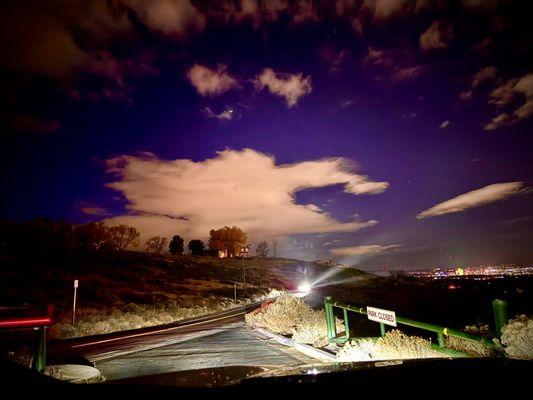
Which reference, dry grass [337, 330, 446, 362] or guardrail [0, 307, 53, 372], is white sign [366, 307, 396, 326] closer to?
dry grass [337, 330, 446, 362]

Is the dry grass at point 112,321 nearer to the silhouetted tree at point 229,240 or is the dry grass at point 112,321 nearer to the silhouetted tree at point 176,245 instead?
the silhouetted tree at point 229,240

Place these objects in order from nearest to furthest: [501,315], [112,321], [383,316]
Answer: [501,315]
[383,316]
[112,321]

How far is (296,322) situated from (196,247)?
133 metres

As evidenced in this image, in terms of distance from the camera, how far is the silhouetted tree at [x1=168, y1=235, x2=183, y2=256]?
143750 mm

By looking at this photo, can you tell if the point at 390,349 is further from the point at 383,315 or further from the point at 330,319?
the point at 330,319

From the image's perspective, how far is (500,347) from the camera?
19.3 feet

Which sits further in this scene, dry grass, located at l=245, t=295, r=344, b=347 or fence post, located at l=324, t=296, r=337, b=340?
dry grass, located at l=245, t=295, r=344, b=347

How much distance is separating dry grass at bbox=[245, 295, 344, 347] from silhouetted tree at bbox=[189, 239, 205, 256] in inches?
4943

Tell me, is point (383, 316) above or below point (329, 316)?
above

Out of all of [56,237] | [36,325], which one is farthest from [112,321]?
Result: [56,237]

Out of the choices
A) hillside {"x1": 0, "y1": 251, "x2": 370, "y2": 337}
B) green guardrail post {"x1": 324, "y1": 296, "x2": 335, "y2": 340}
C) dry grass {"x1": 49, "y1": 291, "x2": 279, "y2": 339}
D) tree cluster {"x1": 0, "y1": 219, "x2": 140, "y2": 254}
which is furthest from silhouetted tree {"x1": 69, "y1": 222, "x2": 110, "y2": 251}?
green guardrail post {"x1": 324, "y1": 296, "x2": 335, "y2": 340}

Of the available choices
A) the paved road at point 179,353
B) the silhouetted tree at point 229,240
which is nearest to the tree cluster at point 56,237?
the silhouetted tree at point 229,240

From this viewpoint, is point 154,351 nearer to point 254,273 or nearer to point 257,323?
point 257,323

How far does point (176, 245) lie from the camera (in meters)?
145
